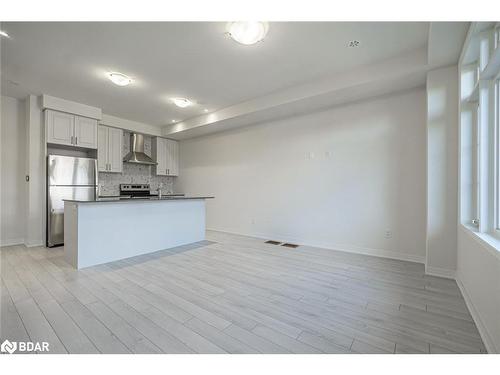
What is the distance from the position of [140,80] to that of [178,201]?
2180mm

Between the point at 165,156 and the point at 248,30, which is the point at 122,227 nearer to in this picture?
the point at 248,30

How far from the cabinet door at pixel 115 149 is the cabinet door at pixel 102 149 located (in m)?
0.07

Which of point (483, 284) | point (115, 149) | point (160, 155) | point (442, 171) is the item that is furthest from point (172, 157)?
point (483, 284)

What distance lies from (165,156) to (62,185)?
8.98 ft

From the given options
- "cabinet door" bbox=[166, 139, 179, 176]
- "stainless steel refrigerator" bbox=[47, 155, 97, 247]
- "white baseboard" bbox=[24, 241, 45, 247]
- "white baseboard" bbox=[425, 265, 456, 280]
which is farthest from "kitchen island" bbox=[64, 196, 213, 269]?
"white baseboard" bbox=[425, 265, 456, 280]

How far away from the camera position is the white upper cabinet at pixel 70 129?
430cm

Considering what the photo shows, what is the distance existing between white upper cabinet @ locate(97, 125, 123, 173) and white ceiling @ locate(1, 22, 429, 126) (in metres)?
1.28

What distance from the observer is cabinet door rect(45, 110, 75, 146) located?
4281 millimetres

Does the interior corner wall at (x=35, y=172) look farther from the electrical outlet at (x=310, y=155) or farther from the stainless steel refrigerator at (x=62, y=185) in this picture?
the electrical outlet at (x=310, y=155)

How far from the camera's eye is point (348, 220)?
4023 mm

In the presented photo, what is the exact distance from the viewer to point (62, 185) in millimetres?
4371

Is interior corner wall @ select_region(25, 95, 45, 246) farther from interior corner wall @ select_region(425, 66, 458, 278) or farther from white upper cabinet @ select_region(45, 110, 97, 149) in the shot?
interior corner wall @ select_region(425, 66, 458, 278)
